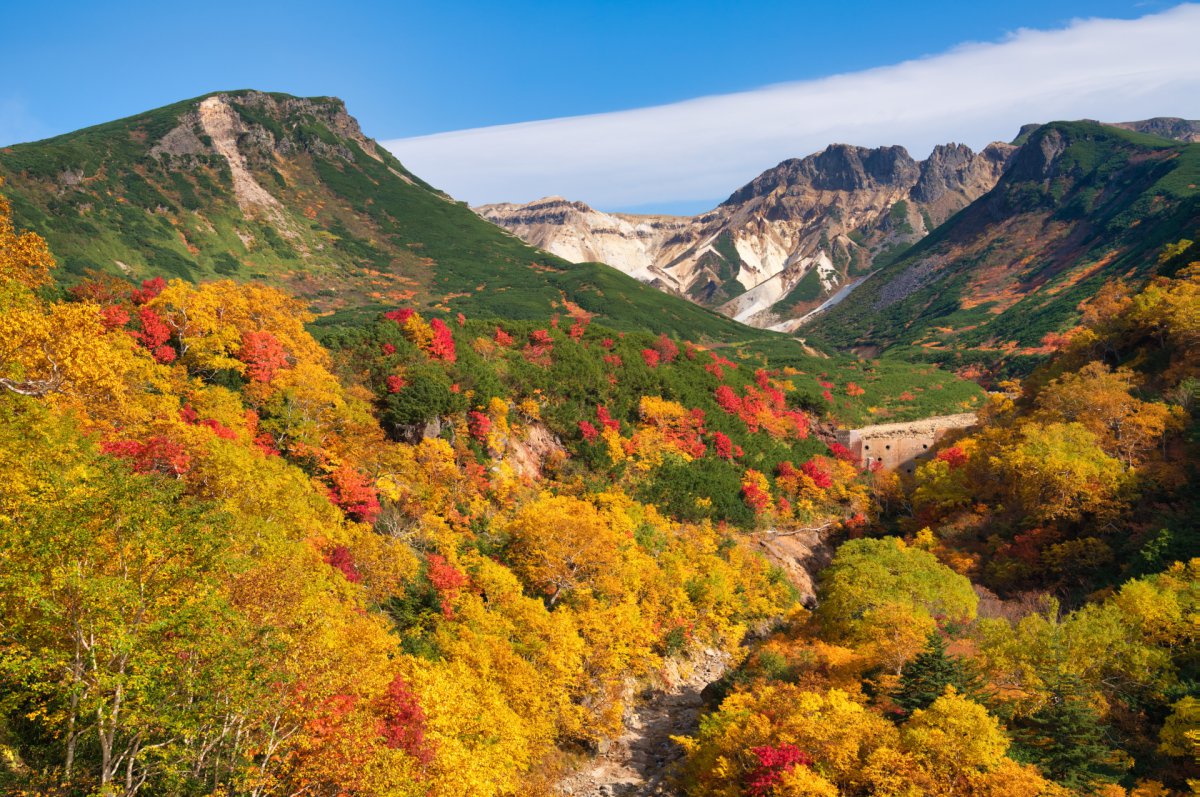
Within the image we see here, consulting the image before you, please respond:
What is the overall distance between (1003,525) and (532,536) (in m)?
32.3

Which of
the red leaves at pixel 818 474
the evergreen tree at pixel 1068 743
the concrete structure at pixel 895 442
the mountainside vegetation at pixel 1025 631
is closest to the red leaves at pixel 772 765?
the mountainside vegetation at pixel 1025 631

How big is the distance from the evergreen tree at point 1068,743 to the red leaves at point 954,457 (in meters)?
36.0

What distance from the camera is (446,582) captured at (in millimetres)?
31453

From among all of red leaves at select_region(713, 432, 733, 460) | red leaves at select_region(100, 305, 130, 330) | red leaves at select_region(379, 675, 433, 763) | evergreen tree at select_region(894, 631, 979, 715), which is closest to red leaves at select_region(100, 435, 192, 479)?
red leaves at select_region(379, 675, 433, 763)

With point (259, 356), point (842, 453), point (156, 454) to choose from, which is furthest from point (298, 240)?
point (156, 454)

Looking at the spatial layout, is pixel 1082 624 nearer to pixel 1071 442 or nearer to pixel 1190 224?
pixel 1071 442

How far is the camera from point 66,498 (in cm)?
1573

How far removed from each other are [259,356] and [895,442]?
68.8m

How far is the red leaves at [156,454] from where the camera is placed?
24.8 metres

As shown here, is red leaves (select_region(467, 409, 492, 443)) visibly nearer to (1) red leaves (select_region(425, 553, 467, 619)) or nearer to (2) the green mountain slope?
(1) red leaves (select_region(425, 553, 467, 619))

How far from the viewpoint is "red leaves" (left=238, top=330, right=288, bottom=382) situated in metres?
38.7

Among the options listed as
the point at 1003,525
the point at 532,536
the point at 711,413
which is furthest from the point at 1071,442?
the point at 532,536

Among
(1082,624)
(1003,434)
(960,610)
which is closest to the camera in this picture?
(1082,624)

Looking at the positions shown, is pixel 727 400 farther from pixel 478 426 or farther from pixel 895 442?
pixel 478 426
